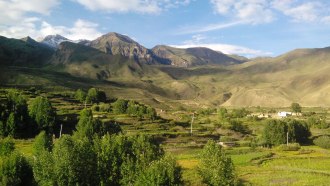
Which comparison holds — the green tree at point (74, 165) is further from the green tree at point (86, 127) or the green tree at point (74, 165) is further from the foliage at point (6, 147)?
the green tree at point (86, 127)

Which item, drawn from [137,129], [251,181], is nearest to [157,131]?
[137,129]

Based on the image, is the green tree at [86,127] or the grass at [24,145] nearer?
the grass at [24,145]

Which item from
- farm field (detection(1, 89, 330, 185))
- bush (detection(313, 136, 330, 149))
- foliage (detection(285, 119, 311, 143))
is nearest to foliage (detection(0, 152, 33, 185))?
farm field (detection(1, 89, 330, 185))

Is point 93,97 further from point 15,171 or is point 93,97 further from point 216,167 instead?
point 216,167

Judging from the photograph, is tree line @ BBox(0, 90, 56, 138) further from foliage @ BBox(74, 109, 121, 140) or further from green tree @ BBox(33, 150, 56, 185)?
green tree @ BBox(33, 150, 56, 185)

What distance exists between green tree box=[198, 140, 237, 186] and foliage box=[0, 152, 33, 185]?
2128cm

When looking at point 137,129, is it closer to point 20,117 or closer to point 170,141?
point 170,141

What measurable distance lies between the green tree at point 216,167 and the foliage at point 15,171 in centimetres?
2128

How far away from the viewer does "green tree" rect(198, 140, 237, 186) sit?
144 feet

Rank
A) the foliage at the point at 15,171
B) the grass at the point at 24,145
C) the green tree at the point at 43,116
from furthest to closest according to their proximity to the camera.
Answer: the green tree at the point at 43,116
the grass at the point at 24,145
the foliage at the point at 15,171

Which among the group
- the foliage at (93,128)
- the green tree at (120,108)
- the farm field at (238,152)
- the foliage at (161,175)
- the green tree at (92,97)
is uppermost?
the green tree at (92,97)

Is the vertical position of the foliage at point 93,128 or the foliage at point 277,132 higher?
the foliage at point 93,128

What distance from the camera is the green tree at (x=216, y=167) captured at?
43.8 m

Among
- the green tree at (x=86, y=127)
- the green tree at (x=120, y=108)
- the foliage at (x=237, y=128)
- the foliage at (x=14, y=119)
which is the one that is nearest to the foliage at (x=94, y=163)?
the green tree at (x=86, y=127)
